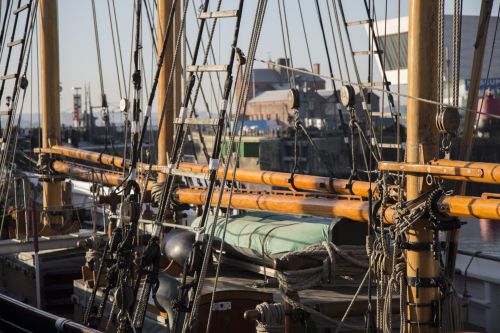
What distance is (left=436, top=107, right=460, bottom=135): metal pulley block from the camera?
22.5 ft

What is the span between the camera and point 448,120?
686 centimetres

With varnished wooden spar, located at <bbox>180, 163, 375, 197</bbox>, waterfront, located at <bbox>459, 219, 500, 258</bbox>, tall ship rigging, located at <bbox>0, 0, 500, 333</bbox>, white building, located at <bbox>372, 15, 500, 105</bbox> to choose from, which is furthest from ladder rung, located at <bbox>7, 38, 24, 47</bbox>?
white building, located at <bbox>372, 15, 500, 105</bbox>

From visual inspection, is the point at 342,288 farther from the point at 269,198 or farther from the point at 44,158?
the point at 44,158

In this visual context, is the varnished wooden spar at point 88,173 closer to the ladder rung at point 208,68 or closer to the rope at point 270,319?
the ladder rung at point 208,68

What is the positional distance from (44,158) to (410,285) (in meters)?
10.4

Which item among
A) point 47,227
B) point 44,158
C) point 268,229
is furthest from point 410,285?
point 44,158

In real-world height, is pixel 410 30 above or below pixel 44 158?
above

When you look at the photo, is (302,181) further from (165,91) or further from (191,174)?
(191,174)

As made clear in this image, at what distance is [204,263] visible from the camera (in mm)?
7117

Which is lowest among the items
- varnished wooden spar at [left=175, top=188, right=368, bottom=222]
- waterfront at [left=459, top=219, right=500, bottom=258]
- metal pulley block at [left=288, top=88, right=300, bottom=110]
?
waterfront at [left=459, top=219, right=500, bottom=258]

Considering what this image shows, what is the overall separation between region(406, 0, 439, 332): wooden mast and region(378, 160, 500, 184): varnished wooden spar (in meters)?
0.11

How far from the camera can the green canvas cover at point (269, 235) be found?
9.09 meters

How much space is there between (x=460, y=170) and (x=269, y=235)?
10.4ft

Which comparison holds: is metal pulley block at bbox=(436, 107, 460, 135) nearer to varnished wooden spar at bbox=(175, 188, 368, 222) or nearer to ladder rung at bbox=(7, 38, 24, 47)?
varnished wooden spar at bbox=(175, 188, 368, 222)
